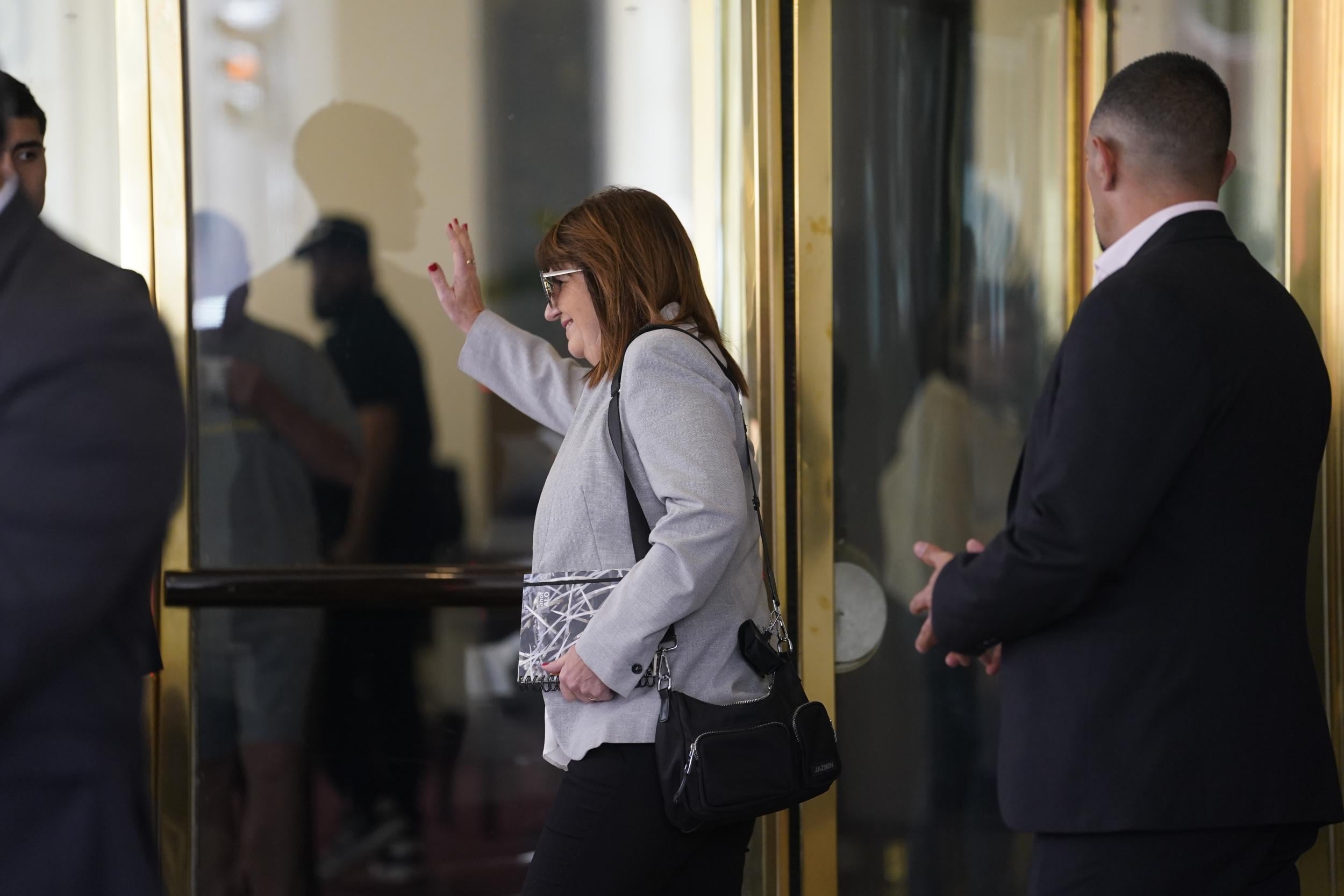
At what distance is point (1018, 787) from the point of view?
76.4 inches

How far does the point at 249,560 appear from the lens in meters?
3.06

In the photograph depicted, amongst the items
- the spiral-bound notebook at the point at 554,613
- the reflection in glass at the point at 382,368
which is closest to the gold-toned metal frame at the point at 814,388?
the reflection in glass at the point at 382,368

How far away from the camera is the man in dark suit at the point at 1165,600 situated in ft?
6.05

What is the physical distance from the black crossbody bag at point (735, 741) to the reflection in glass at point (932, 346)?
3.48 ft

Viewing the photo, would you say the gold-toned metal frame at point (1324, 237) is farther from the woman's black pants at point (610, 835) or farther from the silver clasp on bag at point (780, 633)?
the woman's black pants at point (610, 835)

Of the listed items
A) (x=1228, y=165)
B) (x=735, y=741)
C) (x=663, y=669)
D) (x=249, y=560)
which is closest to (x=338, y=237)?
(x=249, y=560)

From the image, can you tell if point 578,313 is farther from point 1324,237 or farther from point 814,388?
point 1324,237

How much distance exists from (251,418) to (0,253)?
1763 millimetres

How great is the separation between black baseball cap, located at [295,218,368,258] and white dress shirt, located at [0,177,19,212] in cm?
171

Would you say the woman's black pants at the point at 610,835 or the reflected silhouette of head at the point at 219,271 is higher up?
the reflected silhouette of head at the point at 219,271

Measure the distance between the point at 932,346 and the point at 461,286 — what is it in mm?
1149

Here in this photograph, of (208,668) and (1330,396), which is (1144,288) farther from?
(208,668)

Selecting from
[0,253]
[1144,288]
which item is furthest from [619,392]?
[0,253]

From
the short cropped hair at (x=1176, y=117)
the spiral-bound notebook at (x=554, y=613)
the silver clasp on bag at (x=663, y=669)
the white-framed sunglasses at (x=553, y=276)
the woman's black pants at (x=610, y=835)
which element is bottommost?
the woman's black pants at (x=610, y=835)
